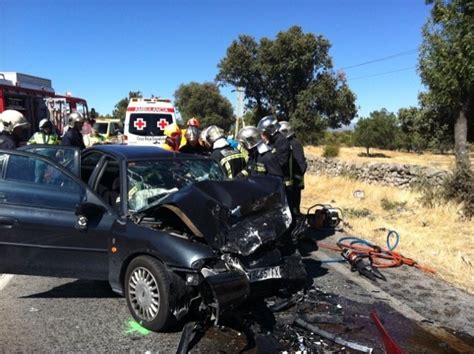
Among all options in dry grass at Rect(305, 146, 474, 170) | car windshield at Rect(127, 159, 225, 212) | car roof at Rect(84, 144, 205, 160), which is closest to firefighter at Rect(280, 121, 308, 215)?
car windshield at Rect(127, 159, 225, 212)

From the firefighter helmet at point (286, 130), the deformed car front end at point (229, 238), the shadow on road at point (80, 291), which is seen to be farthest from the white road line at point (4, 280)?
the firefighter helmet at point (286, 130)

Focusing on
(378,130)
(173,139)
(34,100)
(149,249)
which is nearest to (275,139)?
(173,139)

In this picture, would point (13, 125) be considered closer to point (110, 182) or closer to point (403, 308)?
point (110, 182)

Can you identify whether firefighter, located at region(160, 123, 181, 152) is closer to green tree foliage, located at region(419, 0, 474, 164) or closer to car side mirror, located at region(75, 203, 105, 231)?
car side mirror, located at region(75, 203, 105, 231)

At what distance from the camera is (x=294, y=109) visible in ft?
119

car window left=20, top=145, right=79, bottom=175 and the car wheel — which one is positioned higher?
car window left=20, top=145, right=79, bottom=175

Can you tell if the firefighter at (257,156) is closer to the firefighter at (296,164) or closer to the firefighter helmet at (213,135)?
the firefighter helmet at (213,135)

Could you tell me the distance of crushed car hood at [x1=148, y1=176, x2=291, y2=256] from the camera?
4.14m

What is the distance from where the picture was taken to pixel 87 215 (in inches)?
182

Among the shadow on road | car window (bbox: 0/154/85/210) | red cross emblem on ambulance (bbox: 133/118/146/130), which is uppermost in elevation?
red cross emblem on ambulance (bbox: 133/118/146/130)

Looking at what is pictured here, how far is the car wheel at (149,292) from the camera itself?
4.04 metres

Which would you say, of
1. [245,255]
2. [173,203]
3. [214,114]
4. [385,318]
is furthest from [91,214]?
[214,114]

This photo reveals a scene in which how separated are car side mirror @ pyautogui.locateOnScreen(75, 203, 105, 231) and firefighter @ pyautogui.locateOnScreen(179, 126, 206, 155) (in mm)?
3438

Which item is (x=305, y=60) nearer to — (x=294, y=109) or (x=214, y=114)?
(x=294, y=109)
